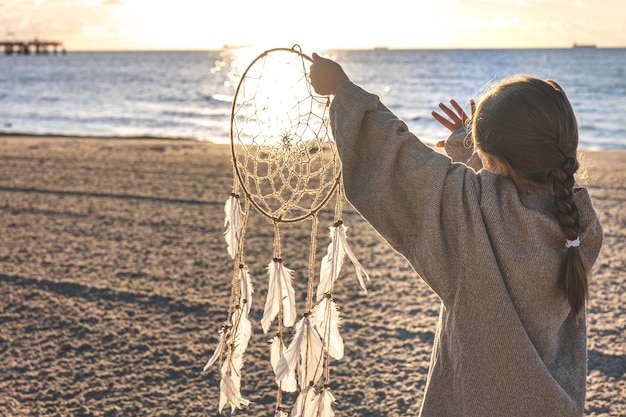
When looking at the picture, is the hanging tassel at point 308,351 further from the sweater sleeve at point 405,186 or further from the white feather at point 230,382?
the sweater sleeve at point 405,186

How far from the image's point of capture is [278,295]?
2131 millimetres

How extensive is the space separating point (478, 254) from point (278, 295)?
0.77 meters

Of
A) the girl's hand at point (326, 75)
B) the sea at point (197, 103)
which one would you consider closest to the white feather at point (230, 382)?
the girl's hand at point (326, 75)

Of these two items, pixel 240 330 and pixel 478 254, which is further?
pixel 240 330

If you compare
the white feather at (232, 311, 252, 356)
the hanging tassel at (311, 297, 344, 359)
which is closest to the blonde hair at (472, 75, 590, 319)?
the hanging tassel at (311, 297, 344, 359)

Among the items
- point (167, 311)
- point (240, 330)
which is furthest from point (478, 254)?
point (167, 311)

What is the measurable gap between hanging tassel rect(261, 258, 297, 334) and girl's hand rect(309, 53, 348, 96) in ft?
2.04

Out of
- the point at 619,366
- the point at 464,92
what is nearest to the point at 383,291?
the point at 619,366

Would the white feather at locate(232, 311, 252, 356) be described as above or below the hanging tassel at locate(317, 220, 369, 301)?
below

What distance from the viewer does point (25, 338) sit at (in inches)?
158

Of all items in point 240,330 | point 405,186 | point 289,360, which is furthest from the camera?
point 240,330

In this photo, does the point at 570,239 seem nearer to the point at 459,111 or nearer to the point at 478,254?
the point at 478,254

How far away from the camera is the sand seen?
11.1ft

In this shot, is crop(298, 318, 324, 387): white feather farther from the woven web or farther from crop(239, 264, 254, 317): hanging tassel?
the woven web
